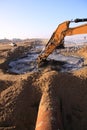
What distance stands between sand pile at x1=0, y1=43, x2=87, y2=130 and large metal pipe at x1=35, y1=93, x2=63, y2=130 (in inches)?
6.1

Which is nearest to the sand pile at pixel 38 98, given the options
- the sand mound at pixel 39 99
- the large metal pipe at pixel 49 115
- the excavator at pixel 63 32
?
the sand mound at pixel 39 99

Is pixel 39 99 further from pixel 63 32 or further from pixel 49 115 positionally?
pixel 63 32

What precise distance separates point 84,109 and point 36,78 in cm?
237

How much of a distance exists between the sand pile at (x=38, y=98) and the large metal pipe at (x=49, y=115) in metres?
0.16

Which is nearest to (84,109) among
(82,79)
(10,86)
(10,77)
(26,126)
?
(82,79)

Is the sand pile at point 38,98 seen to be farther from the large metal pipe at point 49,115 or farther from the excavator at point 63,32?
the excavator at point 63,32

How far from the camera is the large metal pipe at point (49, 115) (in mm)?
6809

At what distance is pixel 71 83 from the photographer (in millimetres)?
10305

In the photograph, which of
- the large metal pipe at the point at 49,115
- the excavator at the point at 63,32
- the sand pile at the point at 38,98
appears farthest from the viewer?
the excavator at the point at 63,32

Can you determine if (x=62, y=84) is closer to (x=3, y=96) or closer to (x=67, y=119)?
(x=67, y=119)

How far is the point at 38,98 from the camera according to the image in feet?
31.0

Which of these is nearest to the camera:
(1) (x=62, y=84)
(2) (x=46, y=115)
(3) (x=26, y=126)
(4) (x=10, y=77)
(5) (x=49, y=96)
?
(2) (x=46, y=115)

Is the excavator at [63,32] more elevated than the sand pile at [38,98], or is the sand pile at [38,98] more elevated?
the excavator at [63,32]

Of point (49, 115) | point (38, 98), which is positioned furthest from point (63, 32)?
point (49, 115)
